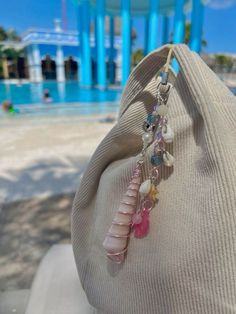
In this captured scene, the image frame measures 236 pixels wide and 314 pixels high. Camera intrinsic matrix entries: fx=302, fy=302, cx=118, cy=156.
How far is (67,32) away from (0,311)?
19.3 metres

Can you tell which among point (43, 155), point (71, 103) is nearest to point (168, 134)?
point (43, 155)

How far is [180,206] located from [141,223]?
71 mm

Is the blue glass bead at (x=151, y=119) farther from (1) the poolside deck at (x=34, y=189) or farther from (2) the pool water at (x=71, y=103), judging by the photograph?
(2) the pool water at (x=71, y=103)

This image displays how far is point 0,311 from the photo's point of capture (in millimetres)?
999

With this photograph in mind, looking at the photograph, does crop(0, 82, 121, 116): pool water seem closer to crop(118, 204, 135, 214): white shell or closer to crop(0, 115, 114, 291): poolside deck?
crop(0, 115, 114, 291): poolside deck

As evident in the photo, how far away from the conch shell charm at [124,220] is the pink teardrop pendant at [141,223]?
1 cm

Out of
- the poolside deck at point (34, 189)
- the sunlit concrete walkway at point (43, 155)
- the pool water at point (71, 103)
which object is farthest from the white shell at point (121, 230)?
the pool water at point (71, 103)

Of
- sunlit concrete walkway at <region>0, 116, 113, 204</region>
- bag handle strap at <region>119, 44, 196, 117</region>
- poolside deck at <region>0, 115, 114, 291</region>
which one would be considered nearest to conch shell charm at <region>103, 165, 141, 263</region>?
bag handle strap at <region>119, 44, 196, 117</region>

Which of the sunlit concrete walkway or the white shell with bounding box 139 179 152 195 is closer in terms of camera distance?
the white shell with bounding box 139 179 152 195

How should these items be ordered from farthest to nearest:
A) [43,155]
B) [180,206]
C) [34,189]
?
[43,155] < [34,189] < [180,206]

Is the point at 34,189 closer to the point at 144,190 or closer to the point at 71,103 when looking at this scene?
the point at 144,190

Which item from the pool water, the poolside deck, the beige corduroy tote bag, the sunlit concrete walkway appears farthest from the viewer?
the pool water

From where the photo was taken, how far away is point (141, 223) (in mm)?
462

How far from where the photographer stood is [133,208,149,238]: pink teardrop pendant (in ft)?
1.51
